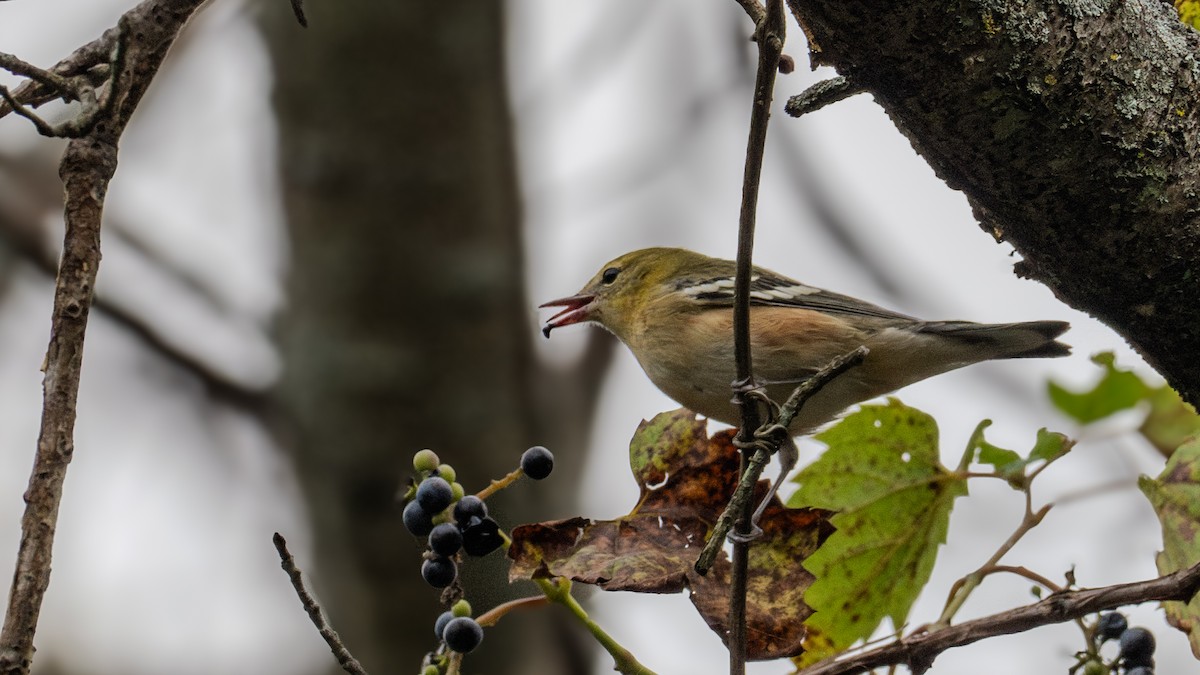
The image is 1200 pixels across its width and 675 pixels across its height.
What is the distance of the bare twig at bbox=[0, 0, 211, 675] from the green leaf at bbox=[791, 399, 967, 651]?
1.44 m

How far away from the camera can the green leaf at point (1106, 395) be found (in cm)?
257

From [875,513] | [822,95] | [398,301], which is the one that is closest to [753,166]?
[822,95]

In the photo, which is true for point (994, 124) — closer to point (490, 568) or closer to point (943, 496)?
point (943, 496)

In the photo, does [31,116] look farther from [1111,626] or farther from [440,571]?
[1111,626]

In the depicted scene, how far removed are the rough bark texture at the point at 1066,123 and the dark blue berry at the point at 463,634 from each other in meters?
1.06

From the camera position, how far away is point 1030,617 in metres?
1.54

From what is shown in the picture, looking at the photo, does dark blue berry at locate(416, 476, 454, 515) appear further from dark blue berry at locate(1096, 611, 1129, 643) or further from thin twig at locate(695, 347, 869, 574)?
dark blue berry at locate(1096, 611, 1129, 643)

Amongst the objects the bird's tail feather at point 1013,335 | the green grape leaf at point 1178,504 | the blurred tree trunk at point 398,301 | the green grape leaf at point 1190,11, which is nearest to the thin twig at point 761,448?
the green grape leaf at point 1178,504

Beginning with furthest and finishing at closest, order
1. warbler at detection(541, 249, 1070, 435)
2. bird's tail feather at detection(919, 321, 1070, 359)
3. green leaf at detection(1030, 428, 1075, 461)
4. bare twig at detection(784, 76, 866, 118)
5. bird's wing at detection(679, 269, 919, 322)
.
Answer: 1. bird's wing at detection(679, 269, 919, 322)
2. warbler at detection(541, 249, 1070, 435)
3. bird's tail feather at detection(919, 321, 1070, 359)
4. green leaf at detection(1030, 428, 1075, 461)
5. bare twig at detection(784, 76, 866, 118)

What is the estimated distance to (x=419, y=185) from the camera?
5.91 m

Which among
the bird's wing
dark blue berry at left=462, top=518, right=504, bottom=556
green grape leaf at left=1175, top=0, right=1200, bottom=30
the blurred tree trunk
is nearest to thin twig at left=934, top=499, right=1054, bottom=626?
dark blue berry at left=462, top=518, right=504, bottom=556

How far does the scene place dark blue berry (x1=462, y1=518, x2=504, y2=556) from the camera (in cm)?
175

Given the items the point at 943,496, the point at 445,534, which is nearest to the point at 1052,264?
the point at 943,496

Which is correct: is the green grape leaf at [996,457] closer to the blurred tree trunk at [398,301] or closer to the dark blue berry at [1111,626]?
the dark blue berry at [1111,626]
